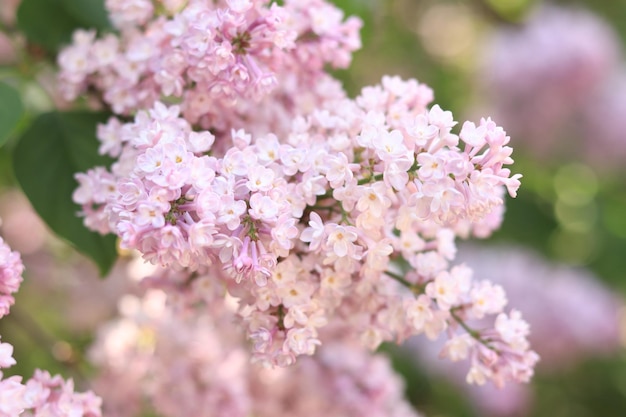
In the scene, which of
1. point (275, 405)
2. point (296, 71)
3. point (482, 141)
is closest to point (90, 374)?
point (275, 405)

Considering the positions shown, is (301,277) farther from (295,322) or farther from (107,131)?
(107,131)

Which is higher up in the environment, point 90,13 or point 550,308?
point 90,13

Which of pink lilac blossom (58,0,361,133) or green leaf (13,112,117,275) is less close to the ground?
pink lilac blossom (58,0,361,133)

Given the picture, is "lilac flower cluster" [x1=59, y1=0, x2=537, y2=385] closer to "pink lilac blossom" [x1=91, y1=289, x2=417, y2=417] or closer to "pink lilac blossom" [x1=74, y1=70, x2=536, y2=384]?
"pink lilac blossom" [x1=74, y1=70, x2=536, y2=384]

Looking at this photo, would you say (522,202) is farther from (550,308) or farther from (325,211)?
(325,211)

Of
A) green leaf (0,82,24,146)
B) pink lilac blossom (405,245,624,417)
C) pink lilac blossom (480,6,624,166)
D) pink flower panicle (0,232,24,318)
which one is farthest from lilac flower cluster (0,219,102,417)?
pink lilac blossom (480,6,624,166)

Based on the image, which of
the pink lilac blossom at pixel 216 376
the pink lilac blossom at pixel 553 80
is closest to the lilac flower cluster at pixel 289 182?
the pink lilac blossom at pixel 216 376

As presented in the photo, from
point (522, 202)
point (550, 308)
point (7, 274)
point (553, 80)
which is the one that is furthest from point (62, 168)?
point (553, 80)
